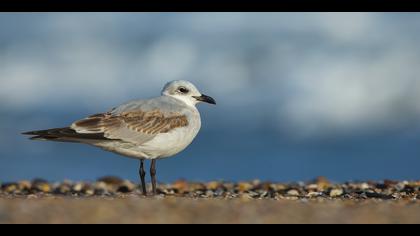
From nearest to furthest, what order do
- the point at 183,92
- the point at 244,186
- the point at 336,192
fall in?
1. the point at 336,192
2. the point at 183,92
3. the point at 244,186

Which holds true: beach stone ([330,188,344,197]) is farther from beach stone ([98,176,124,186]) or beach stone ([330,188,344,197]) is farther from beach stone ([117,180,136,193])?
beach stone ([98,176,124,186])

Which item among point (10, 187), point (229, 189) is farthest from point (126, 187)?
point (10, 187)

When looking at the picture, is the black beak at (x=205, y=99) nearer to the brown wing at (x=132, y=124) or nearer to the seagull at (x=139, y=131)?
the seagull at (x=139, y=131)

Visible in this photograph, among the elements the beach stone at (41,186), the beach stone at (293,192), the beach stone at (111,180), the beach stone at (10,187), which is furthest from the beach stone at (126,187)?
the beach stone at (293,192)

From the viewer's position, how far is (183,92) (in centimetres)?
1167

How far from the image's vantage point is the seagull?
1036cm

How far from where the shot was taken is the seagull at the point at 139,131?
1036cm

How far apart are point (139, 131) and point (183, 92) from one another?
1458 mm

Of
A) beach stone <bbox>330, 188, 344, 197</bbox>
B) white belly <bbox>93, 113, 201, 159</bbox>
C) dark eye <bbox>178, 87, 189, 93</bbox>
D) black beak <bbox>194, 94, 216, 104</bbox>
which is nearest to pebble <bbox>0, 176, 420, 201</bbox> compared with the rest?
beach stone <bbox>330, 188, 344, 197</bbox>

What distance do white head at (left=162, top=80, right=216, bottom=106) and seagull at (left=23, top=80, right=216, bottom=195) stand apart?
58cm

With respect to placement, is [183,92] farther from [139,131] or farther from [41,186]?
[41,186]
